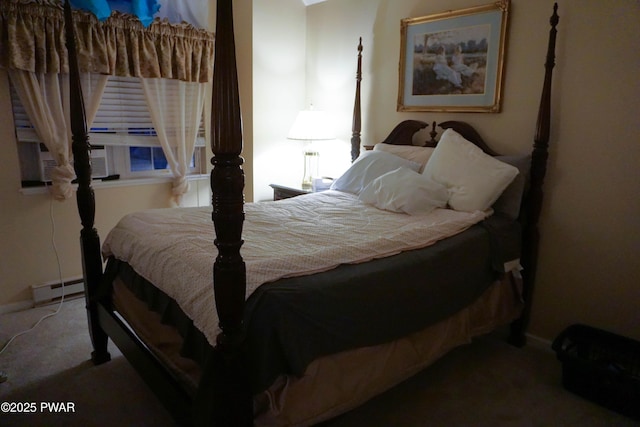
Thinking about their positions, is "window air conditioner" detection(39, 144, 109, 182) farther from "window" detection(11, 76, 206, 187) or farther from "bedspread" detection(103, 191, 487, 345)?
"bedspread" detection(103, 191, 487, 345)

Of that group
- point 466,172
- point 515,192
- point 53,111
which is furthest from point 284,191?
point 515,192

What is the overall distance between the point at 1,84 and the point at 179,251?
6.75ft

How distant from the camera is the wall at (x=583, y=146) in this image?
85.6 inches

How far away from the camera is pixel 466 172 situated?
249 centimetres

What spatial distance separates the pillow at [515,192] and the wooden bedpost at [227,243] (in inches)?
71.3

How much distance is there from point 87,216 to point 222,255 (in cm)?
142

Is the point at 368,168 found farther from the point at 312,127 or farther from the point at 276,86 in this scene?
the point at 276,86

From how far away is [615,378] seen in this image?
6.49ft

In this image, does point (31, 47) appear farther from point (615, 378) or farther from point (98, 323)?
point (615, 378)

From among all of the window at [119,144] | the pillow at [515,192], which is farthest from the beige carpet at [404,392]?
the window at [119,144]

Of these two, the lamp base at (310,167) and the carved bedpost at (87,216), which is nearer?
the carved bedpost at (87,216)

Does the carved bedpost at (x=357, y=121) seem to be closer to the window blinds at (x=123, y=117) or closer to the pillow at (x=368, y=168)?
the pillow at (x=368, y=168)

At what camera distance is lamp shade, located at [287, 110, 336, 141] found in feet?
11.5

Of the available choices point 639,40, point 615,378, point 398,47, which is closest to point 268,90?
point 398,47
